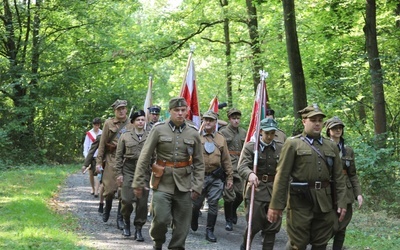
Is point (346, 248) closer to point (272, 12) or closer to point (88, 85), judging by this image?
point (272, 12)

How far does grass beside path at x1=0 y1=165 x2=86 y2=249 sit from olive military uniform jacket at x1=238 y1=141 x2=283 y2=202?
2.74 m

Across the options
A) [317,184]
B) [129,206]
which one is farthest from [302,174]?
[129,206]

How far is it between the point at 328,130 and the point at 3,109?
21996 mm

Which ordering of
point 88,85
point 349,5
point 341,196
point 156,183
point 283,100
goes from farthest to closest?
1. point 88,85
2. point 283,100
3. point 349,5
4. point 156,183
5. point 341,196

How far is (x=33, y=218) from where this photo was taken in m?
11.8

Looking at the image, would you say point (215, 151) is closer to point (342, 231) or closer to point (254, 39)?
point (342, 231)

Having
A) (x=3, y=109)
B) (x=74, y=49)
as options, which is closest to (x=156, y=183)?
(x=3, y=109)

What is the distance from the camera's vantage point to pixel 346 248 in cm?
1066

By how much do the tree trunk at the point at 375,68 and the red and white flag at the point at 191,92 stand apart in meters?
5.07

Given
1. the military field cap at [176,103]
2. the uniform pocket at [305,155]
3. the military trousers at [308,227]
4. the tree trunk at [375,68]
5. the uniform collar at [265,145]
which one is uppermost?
the tree trunk at [375,68]

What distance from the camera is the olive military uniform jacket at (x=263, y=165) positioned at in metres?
9.30

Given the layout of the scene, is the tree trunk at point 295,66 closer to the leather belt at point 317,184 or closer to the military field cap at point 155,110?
the military field cap at point 155,110

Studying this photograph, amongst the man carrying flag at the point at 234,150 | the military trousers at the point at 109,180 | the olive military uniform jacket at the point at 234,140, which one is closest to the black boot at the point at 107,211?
the military trousers at the point at 109,180

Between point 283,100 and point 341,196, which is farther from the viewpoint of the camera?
point 283,100
